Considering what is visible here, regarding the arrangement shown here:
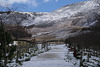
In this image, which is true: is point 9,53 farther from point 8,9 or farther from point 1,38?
point 8,9

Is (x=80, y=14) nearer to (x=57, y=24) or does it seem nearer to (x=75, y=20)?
(x=75, y=20)

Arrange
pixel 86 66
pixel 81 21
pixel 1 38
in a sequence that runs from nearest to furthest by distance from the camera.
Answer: pixel 1 38
pixel 86 66
pixel 81 21

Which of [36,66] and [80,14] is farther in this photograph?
[80,14]

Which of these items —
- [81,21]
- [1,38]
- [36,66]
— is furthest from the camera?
[81,21]

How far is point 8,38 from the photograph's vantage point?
11.8 metres

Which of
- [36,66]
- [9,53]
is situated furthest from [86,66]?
[9,53]

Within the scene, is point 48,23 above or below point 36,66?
above

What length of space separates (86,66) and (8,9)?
681cm

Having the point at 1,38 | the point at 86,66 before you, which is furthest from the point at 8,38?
the point at 86,66

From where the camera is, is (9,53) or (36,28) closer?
(9,53)

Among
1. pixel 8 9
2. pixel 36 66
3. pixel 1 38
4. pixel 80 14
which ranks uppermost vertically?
pixel 80 14

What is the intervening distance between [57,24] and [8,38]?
178204mm

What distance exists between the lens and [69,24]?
182m

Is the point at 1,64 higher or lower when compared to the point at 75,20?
lower
